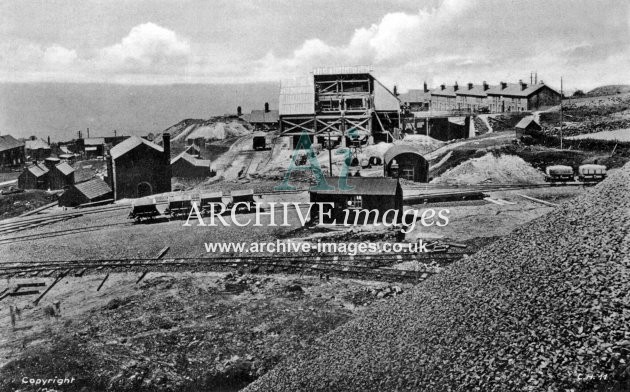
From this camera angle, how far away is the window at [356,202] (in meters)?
22.6

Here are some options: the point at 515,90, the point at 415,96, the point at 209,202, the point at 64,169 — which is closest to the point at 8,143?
the point at 64,169

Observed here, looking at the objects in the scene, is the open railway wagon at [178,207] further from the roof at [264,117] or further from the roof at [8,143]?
the roof at [8,143]

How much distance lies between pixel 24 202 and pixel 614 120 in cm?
4755

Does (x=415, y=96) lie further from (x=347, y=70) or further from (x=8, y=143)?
(x=8, y=143)

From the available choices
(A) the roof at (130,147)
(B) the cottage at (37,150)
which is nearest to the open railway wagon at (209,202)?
(A) the roof at (130,147)

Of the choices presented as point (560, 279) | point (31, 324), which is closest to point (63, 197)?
point (31, 324)

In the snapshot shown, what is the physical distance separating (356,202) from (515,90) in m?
43.6

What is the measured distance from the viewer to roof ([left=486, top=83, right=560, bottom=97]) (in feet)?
183

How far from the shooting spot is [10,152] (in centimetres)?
5462

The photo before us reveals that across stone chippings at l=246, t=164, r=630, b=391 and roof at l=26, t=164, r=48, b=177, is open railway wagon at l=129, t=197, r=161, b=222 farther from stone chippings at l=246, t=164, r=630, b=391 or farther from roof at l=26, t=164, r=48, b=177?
roof at l=26, t=164, r=48, b=177

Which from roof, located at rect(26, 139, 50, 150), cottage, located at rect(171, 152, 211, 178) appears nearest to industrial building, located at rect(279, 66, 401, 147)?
cottage, located at rect(171, 152, 211, 178)

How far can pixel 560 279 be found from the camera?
975 centimetres

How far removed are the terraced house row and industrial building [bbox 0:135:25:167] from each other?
45604 mm

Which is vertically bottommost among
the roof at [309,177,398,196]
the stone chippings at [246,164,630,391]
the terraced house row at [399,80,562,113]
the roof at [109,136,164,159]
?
the stone chippings at [246,164,630,391]
